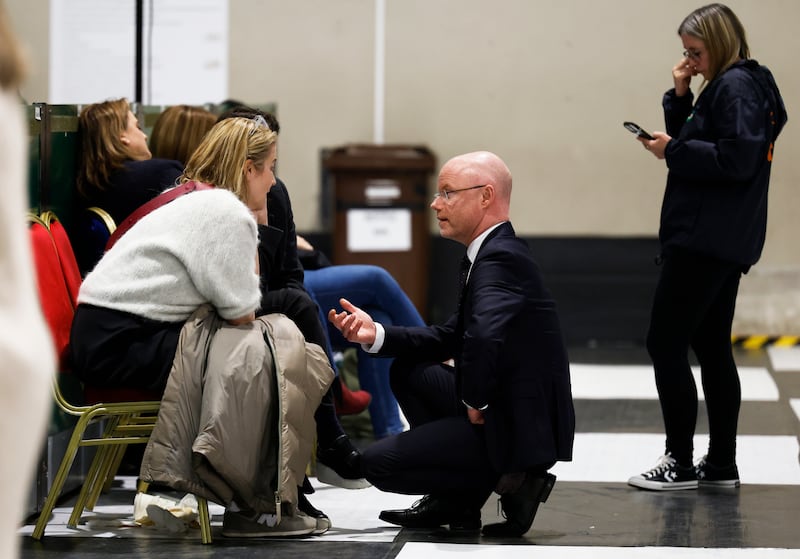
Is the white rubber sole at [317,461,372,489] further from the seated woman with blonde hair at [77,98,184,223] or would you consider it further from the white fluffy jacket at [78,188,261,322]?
the seated woman with blonde hair at [77,98,184,223]

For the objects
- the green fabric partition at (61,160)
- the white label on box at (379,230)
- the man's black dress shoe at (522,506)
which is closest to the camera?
the man's black dress shoe at (522,506)

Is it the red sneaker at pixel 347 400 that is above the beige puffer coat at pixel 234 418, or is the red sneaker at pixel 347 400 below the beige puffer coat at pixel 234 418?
below

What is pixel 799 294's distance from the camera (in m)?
8.11

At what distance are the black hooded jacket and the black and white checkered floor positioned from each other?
0.77 meters

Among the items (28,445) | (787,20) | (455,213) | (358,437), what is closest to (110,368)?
(455,213)

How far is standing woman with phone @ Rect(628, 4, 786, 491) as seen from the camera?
3783mm

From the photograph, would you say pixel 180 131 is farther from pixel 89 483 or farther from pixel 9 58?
pixel 9 58

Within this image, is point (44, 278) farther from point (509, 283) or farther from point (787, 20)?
point (787, 20)

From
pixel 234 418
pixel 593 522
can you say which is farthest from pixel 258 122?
pixel 593 522

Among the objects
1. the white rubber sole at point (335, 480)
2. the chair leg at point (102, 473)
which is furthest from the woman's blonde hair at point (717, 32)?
the chair leg at point (102, 473)

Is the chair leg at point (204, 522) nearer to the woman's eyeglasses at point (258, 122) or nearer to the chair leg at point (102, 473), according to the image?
the chair leg at point (102, 473)

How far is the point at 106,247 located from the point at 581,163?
5.06 metres

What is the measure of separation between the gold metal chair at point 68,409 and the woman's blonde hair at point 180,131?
90 cm

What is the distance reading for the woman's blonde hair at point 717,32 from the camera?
12.5 ft
